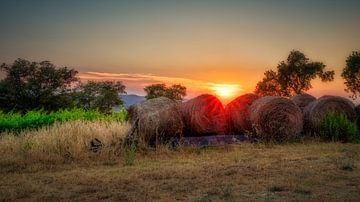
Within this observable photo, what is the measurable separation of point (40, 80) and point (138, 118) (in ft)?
123

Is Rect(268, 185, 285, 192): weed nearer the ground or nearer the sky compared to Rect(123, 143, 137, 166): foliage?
nearer the sky

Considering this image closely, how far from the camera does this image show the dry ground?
849cm

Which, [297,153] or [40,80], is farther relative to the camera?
[40,80]

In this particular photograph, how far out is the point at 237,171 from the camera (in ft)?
35.9

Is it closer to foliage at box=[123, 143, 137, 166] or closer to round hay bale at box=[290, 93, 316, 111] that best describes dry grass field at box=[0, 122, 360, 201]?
foliage at box=[123, 143, 137, 166]

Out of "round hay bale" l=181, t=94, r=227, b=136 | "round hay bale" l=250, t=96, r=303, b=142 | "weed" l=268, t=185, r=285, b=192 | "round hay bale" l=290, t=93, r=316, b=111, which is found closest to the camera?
"weed" l=268, t=185, r=285, b=192

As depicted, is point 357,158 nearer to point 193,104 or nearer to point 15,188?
point 193,104

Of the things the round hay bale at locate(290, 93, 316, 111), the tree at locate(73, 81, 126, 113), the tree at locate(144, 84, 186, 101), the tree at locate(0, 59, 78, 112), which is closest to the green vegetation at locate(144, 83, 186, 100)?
the tree at locate(144, 84, 186, 101)

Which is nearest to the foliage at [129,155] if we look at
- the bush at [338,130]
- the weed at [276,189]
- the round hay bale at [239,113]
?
the weed at [276,189]

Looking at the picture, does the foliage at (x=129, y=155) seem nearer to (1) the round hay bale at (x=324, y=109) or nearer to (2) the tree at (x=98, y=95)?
(1) the round hay bale at (x=324, y=109)

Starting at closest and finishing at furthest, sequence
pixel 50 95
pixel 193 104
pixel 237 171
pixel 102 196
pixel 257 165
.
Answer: pixel 102 196, pixel 237 171, pixel 257 165, pixel 193 104, pixel 50 95

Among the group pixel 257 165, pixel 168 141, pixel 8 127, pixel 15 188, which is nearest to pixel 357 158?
pixel 257 165

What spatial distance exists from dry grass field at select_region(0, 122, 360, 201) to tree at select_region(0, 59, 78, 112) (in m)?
33.8

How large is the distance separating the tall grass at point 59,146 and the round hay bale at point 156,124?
2.22ft
